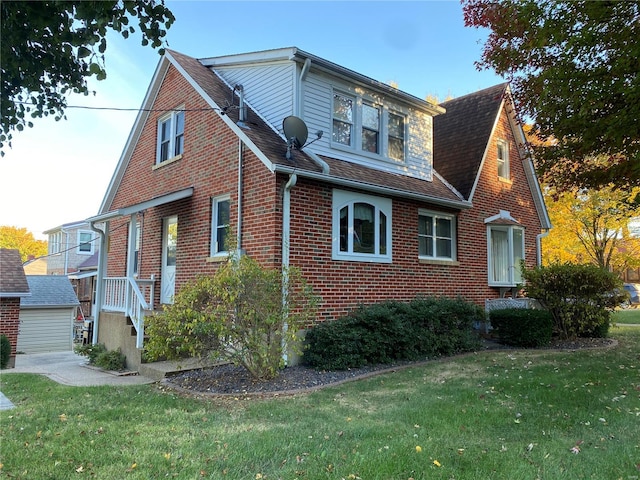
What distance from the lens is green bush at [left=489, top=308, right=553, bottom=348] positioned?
11180 millimetres

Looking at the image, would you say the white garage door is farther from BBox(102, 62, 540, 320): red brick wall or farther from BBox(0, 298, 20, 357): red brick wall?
BBox(102, 62, 540, 320): red brick wall

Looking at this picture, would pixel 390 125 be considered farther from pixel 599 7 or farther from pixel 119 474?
pixel 119 474

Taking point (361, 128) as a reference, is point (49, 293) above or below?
below

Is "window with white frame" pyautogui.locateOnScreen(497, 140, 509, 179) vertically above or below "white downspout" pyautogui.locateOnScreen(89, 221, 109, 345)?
above

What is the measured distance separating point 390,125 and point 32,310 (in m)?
22.7

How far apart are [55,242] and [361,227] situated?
38.0m

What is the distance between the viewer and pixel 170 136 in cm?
1249

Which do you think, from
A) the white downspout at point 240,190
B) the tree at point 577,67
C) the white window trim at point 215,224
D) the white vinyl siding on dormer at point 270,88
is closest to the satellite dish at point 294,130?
the white vinyl siding on dormer at point 270,88

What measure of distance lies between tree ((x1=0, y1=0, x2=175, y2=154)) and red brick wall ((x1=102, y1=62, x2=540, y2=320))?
380 cm

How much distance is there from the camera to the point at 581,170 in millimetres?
9977


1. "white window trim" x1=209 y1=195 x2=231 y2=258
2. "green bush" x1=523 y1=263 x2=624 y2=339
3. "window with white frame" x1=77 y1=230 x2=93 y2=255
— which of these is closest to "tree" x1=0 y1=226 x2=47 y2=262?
"window with white frame" x1=77 y1=230 x2=93 y2=255

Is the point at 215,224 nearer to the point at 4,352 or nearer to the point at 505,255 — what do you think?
the point at 4,352

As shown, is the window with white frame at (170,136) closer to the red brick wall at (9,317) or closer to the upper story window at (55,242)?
the red brick wall at (9,317)

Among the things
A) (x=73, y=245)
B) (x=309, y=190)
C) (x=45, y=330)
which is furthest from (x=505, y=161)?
(x=73, y=245)
